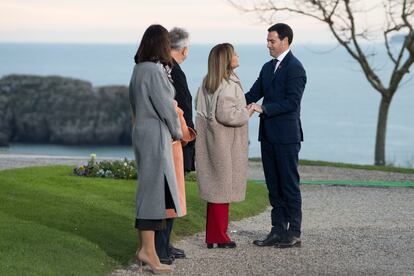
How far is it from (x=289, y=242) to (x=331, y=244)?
59 centimetres

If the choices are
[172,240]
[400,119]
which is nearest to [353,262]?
[172,240]

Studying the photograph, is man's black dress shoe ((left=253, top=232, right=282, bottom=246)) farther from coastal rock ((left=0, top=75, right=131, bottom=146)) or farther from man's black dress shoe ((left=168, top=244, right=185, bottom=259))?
coastal rock ((left=0, top=75, right=131, bottom=146))

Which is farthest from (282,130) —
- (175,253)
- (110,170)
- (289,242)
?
(110,170)

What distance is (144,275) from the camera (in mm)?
10406

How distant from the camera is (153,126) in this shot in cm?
1008

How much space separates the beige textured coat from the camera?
1155 centimetres

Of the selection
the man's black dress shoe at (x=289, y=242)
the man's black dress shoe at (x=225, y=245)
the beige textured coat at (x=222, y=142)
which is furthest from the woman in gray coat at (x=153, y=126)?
the man's black dress shoe at (x=289, y=242)

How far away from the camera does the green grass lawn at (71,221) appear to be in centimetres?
1052

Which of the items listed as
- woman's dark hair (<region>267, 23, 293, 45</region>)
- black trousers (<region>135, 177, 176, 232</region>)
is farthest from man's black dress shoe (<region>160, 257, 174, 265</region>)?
woman's dark hair (<region>267, 23, 293, 45</region>)

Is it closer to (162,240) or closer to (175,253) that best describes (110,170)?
(175,253)

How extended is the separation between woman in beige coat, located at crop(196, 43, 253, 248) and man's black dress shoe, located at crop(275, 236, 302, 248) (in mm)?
490

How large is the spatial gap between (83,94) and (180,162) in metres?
73.2

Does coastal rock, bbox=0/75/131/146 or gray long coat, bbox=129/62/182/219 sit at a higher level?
gray long coat, bbox=129/62/182/219

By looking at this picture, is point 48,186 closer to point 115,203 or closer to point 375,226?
point 115,203
